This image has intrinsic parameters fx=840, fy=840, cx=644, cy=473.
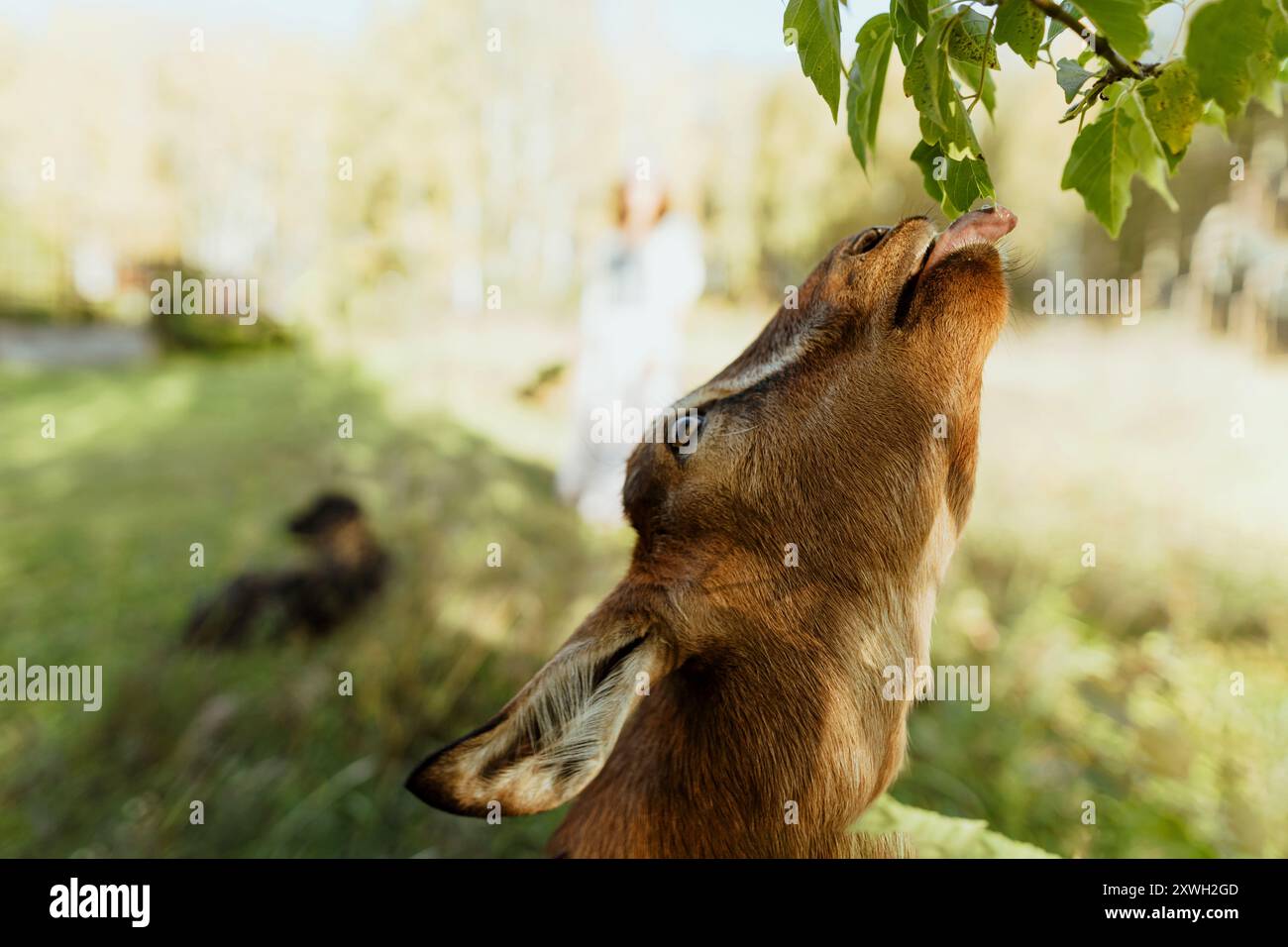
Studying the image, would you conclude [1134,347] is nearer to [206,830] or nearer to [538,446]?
[538,446]

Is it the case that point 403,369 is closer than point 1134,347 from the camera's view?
No

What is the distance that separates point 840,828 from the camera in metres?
2.02

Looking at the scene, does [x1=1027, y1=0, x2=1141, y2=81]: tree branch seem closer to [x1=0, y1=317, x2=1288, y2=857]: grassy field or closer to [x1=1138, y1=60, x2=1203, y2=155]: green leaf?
[x1=1138, y1=60, x2=1203, y2=155]: green leaf

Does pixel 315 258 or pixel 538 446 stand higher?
pixel 315 258

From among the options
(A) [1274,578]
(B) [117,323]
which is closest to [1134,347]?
(A) [1274,578]

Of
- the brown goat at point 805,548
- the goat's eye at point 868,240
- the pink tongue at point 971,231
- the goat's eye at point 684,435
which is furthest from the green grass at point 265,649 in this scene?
the pink tongue at point 971,231

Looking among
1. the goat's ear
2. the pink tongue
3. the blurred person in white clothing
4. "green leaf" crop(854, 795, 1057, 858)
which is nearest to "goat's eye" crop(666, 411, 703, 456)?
the goat's ear

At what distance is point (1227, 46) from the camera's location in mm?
1215

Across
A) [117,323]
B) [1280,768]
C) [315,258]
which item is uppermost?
[315,258]

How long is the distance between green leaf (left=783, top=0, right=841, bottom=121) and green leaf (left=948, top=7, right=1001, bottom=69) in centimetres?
22

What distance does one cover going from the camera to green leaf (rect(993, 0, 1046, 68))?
156 cm

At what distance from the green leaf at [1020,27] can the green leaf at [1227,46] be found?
41 centimetres
